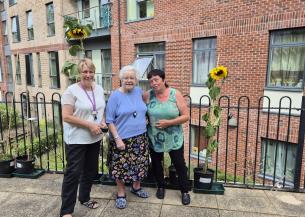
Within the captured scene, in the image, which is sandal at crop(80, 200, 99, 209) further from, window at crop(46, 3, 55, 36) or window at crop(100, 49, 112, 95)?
window at crop(46, 3, 55, 36)

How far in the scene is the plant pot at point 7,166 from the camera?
358 cm

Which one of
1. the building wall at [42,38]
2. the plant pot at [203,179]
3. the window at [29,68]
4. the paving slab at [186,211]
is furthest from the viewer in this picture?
the window at [29,68]

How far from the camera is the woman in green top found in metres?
2.67

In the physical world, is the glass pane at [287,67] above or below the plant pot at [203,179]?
above

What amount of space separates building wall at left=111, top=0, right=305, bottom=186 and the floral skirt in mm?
5485

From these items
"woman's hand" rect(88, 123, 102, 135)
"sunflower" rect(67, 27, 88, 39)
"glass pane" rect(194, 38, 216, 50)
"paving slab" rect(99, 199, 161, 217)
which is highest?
"glass pane" rect(194, 38, 216, 50)

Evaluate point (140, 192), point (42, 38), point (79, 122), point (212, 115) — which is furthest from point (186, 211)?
point (42, 38)

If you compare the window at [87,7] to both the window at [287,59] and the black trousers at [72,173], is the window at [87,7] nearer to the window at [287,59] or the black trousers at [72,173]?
the window at [287,59]

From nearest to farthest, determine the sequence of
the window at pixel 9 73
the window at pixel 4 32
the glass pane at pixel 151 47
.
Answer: the glass pane at pixel 151 47 → the window at pixel 4 32 → the window at pixel 9 73

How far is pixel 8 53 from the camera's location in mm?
20516

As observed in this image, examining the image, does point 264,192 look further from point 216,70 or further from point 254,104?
point 254,104

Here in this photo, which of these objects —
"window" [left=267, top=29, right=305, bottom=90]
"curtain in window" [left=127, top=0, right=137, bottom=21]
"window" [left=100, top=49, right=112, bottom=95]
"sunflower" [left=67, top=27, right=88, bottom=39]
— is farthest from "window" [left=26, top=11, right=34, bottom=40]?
"sunflower" [left=67, top=27, right=88, bottom=39]

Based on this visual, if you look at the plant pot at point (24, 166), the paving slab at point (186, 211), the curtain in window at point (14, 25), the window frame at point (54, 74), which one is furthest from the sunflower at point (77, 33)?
the curtain in window at point (14, 25)

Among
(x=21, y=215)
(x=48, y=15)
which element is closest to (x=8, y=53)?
(x=48, y=15)
